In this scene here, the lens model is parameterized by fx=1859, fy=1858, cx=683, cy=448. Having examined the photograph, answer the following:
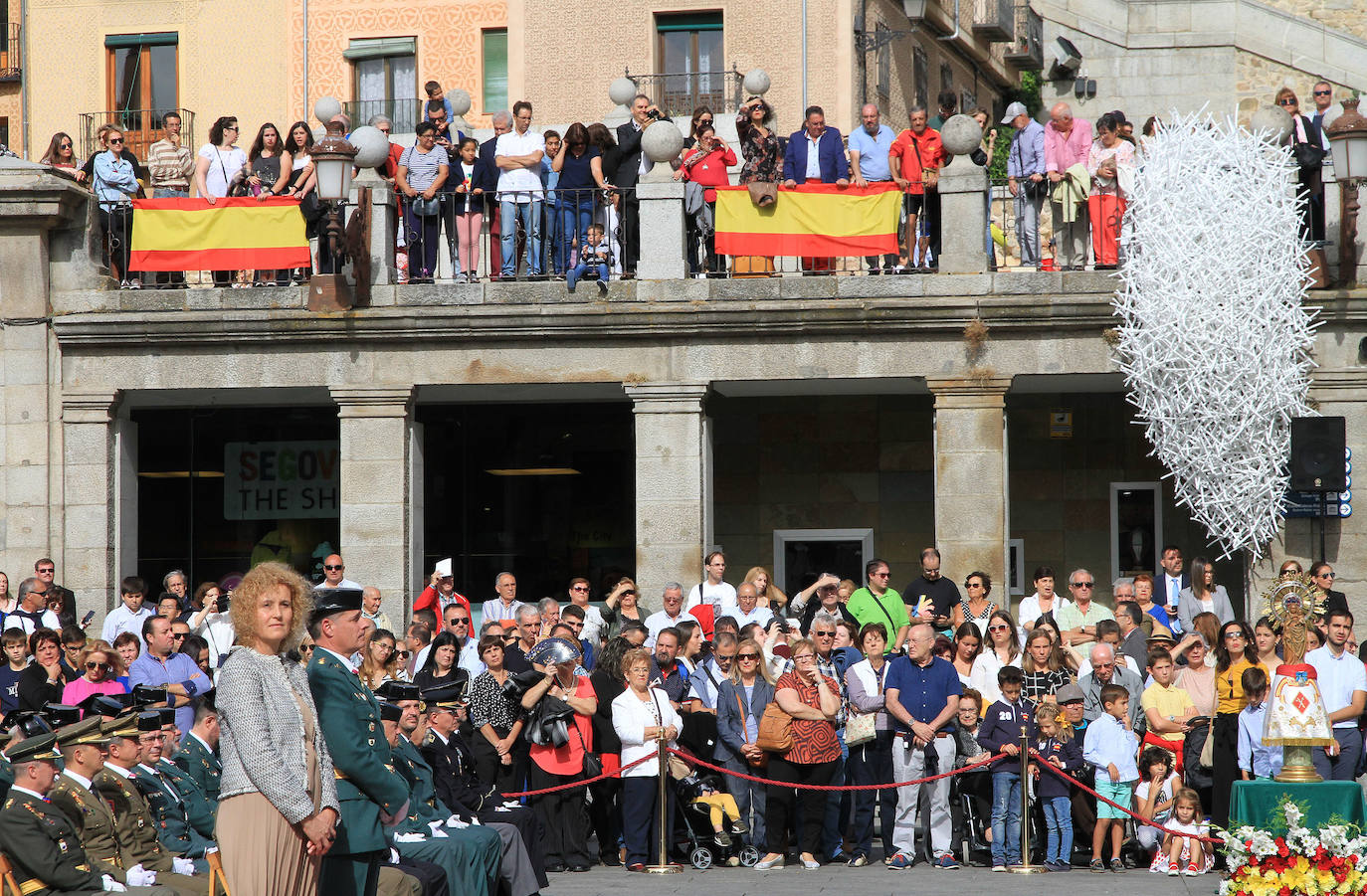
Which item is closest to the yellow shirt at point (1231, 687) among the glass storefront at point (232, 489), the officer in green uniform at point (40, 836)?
the officer in green uniform at point (40, 836)

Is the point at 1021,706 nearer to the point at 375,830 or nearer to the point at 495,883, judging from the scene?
the point at 495,883

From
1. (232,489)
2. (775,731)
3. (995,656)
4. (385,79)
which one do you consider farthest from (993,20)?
(775,731)

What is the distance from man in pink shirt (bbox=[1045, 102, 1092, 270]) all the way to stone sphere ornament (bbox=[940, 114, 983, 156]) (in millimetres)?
810

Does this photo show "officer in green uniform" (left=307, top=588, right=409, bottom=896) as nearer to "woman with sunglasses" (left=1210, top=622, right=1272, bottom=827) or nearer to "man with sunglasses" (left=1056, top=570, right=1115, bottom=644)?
"woman with sunglasses" (left=1210, top=622, right=1272, bottom=827)

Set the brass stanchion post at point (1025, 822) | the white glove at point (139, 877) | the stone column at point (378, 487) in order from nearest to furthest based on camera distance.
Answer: the white glove at point (139, 877), the brass stanchion post at point (1025, 822), the stone column at point (378, 487)

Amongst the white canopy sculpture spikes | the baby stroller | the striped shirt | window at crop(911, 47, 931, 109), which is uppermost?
window at crop(911, 47, 931, 109)

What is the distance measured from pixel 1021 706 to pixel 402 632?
6.96 meters

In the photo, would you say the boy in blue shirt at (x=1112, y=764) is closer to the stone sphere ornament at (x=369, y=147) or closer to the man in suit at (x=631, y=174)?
the man in suit at (x=631, y=174)

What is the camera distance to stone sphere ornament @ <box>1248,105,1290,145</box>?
55.8 feet

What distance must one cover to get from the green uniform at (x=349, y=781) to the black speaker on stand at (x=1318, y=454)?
11358 mm

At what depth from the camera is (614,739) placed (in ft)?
44.0

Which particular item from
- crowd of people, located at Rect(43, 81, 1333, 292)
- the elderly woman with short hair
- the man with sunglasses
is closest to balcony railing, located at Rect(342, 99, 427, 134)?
crowd of people, located at Rect(43, 81, 1333, 292)

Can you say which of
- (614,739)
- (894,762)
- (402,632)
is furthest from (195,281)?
(894,762)

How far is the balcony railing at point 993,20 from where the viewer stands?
1111 inches
